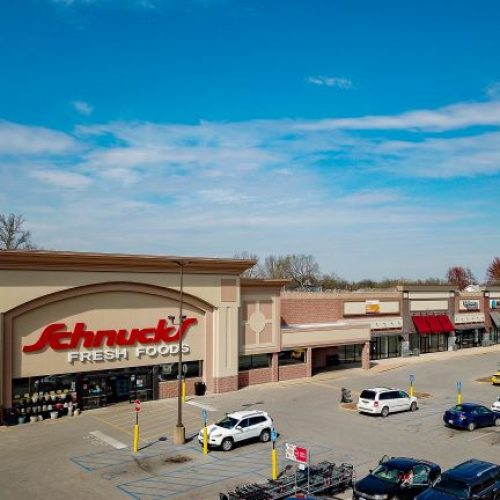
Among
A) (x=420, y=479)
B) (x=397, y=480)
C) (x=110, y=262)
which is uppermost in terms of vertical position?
(x=110, y=262)

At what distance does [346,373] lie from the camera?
5391 cm

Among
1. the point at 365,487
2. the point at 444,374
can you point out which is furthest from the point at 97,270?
the point at 444,374

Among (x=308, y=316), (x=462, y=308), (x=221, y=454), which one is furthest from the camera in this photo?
(x=462, y=308)

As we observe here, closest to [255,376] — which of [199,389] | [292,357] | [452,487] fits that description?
[292,357]

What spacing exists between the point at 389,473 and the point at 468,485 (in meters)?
3.11

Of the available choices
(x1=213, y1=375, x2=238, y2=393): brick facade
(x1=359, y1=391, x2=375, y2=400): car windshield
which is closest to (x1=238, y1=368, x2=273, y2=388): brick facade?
(x1=213, y1=375, x2=238, y2=393): brick facade

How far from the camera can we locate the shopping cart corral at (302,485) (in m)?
21.4

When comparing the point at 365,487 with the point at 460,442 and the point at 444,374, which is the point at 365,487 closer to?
the point at 460,442

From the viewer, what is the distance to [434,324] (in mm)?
71062

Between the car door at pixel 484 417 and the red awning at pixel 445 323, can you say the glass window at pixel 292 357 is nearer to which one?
the car door at pixel 484 417

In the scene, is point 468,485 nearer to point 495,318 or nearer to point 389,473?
point 389,473

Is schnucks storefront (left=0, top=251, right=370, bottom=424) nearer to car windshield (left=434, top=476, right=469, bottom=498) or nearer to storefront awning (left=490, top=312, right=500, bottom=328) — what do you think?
car windshield (left=434, top=476, right=469, bottom=498)

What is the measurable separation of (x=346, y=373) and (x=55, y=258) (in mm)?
29497

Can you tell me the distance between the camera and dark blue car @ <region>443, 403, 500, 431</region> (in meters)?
33.2
